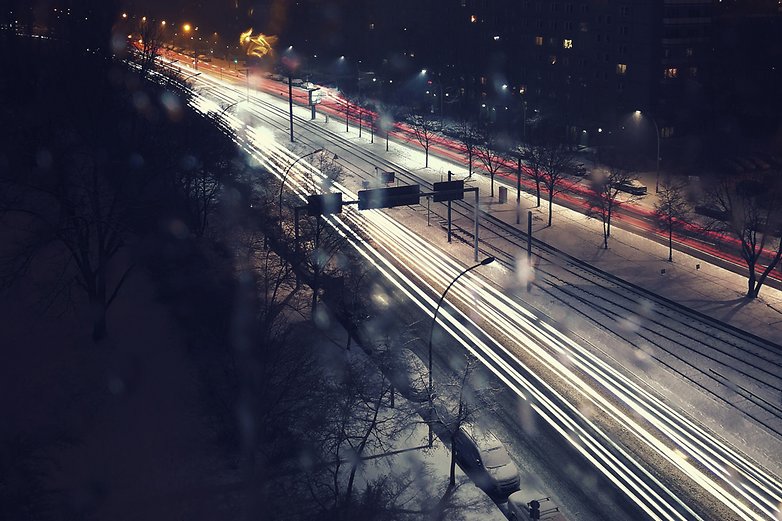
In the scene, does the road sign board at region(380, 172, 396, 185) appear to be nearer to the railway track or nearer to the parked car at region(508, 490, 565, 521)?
the railway track

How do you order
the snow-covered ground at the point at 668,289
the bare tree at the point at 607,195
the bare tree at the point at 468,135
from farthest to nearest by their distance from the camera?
the bare tree at the point at 468,135
the bare tree at the point at 607,195
the snow-covered ground at the point at 668,289

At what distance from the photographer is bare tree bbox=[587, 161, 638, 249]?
48.2 meters

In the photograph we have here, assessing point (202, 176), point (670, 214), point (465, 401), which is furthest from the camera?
point (202, 176)

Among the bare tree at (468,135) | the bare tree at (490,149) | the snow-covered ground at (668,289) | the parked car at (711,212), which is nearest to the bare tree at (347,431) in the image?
the snow-covered ground at (668,289)

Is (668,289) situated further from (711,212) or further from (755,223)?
(711,212)

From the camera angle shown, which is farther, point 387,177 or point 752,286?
point 387,177

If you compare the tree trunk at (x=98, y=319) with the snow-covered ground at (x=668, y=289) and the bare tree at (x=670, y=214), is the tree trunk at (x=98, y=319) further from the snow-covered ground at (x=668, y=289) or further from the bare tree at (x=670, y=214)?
the bare tree at (x=670, y=214)

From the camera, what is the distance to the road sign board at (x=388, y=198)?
39281mm

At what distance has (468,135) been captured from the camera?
7588 centimetres

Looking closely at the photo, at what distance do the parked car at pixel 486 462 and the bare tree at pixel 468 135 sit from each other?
119 ft

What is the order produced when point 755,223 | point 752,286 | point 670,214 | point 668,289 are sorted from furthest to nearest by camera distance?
point 670,214
point 668,289
point 755,223
point 752,286

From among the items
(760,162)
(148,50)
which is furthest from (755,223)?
(148,50)

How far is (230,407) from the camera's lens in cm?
2738

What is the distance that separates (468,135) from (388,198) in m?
38.1
